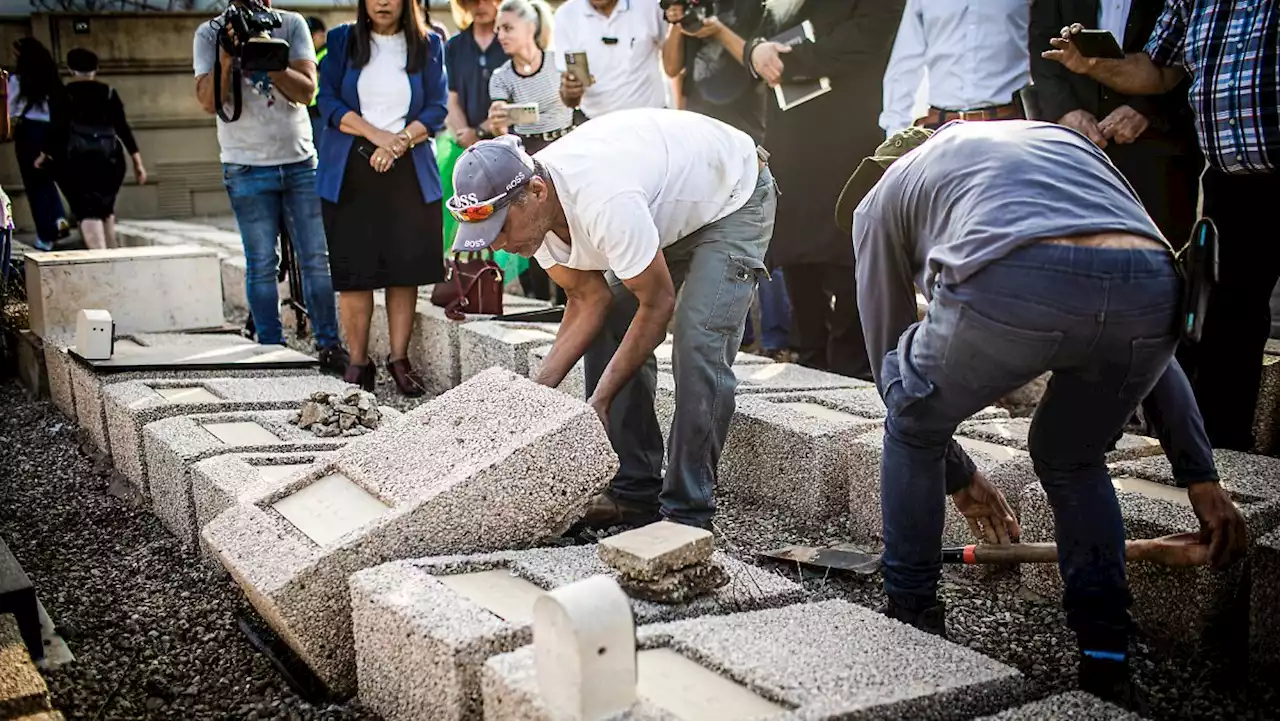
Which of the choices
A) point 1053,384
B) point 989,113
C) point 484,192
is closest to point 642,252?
point 484,192

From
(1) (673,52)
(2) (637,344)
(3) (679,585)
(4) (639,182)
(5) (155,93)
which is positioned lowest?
(3) (679,585)

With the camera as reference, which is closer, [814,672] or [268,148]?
[814,672]

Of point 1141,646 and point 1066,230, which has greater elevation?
point 1066,230

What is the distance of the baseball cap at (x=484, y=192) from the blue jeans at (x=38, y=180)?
757 cm

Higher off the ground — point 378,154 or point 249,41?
point 249,41

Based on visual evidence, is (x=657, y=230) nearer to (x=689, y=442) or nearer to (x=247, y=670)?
(x=689, y=442)

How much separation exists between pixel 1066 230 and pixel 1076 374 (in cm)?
29

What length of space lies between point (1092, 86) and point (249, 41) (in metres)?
3.24

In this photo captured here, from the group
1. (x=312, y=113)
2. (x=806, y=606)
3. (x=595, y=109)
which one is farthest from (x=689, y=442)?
(x=312, y=113)

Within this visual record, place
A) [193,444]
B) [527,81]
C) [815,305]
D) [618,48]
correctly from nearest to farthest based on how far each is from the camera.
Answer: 1. [193,444]
2. [815,305]
3. [618,48]
4. [527,81]

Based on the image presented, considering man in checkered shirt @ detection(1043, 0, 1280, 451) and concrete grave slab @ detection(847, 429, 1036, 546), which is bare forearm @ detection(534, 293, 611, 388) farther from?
man in checkered shirt @ detection(1043, 0, 1280, 451)

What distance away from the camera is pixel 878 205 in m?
2.56

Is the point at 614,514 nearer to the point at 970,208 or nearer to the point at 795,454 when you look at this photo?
the point at 795,454

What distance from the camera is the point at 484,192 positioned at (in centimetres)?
290
